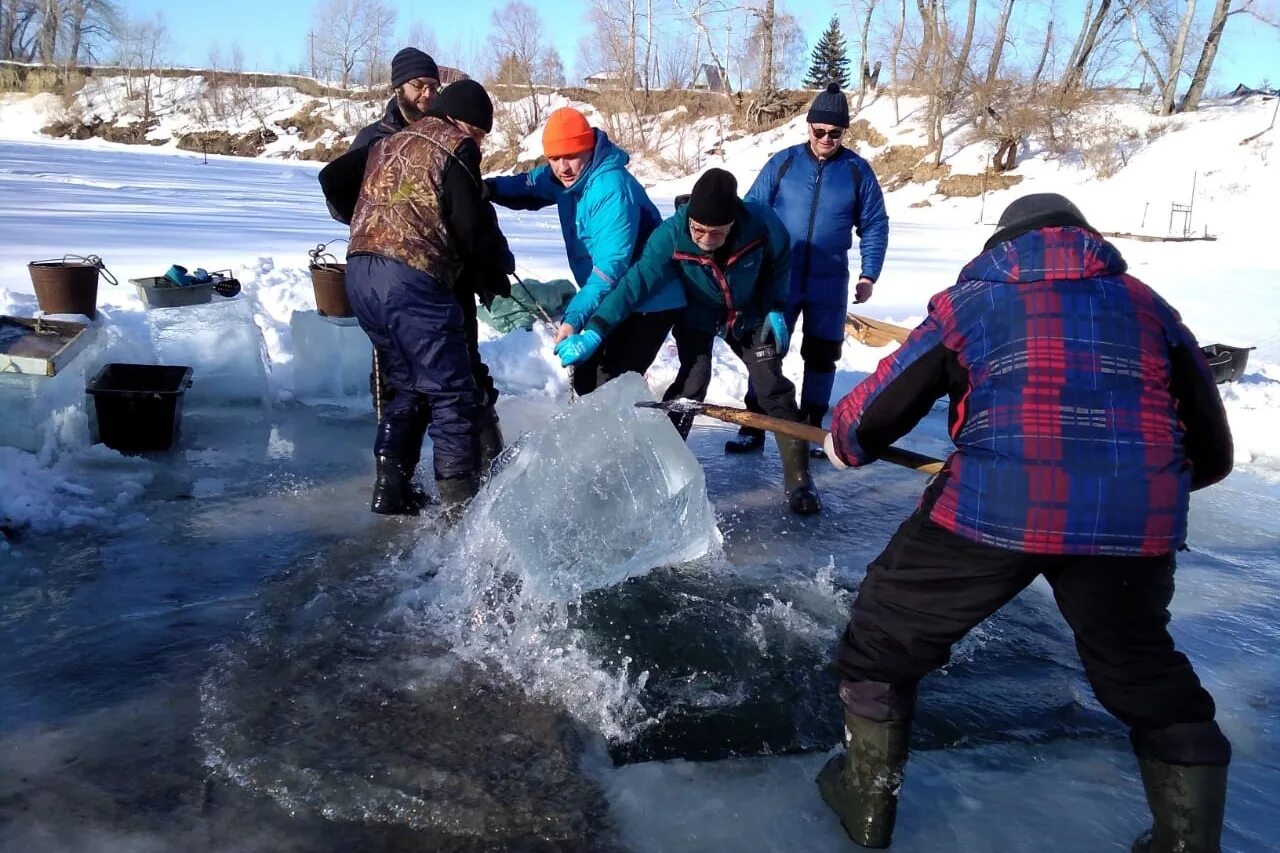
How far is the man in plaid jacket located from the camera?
1836mm

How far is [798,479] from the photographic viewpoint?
447 cm

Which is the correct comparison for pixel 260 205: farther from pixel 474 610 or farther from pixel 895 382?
pixel 895 382

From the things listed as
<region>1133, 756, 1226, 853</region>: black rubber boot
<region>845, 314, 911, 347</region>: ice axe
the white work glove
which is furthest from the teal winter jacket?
<region>845, 314, 911, 347</region>: ice axe

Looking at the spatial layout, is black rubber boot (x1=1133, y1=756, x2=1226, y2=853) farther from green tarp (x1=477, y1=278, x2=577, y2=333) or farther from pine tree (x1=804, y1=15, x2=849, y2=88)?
pine tree (x1=804, y1=15, x2=849, y2=88)

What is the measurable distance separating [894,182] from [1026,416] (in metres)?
29.7

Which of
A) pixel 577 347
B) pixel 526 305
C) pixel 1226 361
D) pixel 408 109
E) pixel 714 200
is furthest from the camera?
pixel 526 305

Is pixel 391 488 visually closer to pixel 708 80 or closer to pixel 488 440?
pixel 488 440

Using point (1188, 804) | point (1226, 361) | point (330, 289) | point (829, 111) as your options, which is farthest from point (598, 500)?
point (1226, 361)

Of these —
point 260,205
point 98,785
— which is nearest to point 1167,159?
point 260,205

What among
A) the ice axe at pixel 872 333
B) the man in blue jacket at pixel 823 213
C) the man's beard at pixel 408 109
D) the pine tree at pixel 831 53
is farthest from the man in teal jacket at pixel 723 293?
the pine tree at pixel 831 53

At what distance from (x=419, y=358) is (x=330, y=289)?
208 cm

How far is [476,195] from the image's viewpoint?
143 inches

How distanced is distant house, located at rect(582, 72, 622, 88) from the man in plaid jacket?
41.1 m

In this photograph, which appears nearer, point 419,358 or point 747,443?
point 419,358
